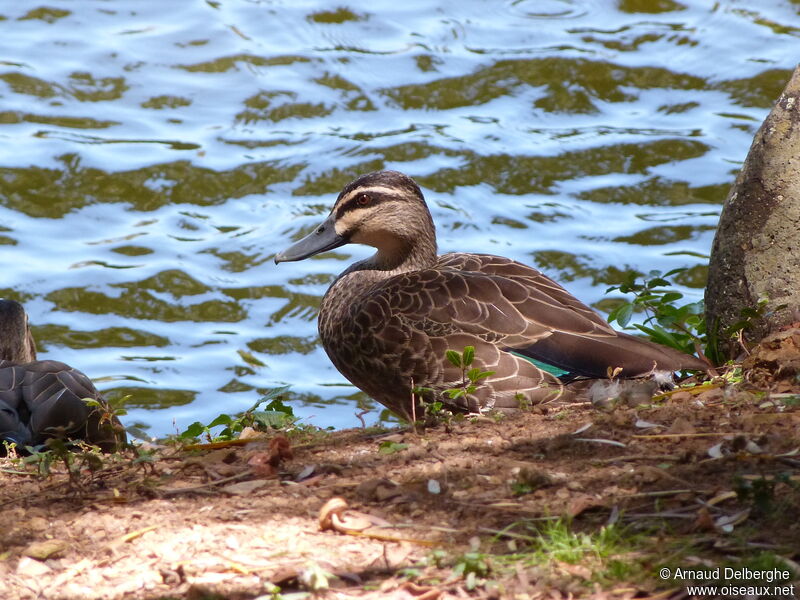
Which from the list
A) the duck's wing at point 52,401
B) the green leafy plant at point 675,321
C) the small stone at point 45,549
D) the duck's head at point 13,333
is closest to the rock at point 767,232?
the green leafy plant at point 675,321

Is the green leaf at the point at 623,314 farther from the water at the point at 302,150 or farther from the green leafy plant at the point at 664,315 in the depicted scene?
the water at the point at 302,150

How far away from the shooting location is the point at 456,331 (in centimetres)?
600

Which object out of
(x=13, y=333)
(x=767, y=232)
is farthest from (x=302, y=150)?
(x=767, y=232)

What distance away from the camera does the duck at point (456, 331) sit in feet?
18.8

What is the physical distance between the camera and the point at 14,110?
466 inches

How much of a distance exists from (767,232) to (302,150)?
20.5 feet

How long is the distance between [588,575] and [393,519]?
72cm

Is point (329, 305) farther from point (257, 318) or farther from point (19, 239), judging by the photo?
point (19, 239)

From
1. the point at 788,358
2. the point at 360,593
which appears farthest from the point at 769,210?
the point at 360,593

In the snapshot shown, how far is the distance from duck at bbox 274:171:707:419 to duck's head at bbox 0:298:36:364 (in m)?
2.66

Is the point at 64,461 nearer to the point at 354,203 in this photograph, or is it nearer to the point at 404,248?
the point at 354,203

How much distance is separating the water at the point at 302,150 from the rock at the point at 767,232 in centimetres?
330

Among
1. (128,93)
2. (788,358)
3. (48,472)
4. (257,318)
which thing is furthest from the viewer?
(128,93)

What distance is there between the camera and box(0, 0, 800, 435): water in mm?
9602
